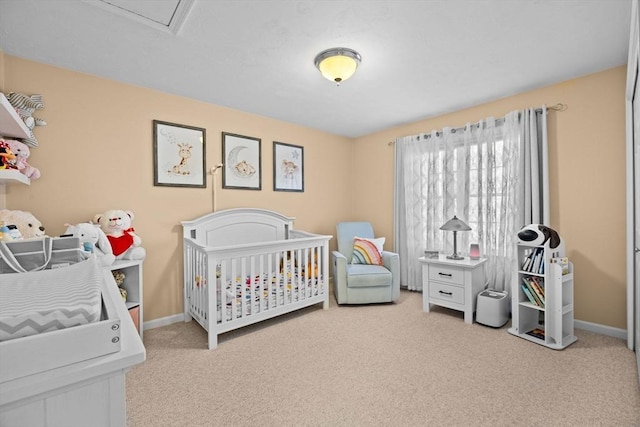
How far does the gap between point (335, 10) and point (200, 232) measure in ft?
7.50

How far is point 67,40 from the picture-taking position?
1.92 meters

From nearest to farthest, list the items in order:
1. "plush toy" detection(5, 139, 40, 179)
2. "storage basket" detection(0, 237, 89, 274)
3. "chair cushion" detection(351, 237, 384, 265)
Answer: "storage basket" detection(0, 237, 89, 274)
"plush toy" detection(5, 139, 40, 179)
"chair cushion" detection(351, 237, 384, 265)

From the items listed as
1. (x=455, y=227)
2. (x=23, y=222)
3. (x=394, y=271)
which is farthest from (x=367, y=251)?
(x=23, y=222)

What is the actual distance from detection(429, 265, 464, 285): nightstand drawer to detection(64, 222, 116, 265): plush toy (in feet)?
9.62

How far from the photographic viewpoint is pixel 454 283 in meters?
2.89

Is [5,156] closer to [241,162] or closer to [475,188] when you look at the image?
[241,162]

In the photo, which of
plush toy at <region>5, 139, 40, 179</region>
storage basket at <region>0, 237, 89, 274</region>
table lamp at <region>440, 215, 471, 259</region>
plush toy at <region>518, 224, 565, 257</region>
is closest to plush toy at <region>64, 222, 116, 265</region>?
plush toy at <region>5, 139, 40, 179</region>

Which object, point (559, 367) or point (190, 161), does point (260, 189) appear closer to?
point (190, 161)

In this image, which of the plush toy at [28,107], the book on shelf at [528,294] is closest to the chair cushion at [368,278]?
the book on shelf at [528,294]

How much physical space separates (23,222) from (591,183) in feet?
14.3

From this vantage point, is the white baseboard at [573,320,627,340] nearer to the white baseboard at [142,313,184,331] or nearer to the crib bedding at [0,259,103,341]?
the crib bedding at [0,259,103,341]

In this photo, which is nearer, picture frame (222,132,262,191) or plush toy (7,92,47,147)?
plush toy (7,92,47,147)

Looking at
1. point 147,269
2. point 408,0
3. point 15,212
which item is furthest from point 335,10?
point 147,269

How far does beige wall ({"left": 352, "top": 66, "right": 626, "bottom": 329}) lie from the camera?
2.37 meters
